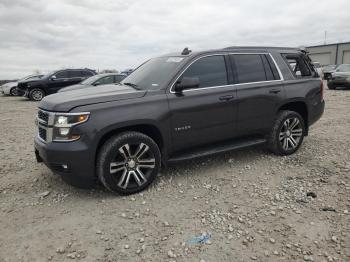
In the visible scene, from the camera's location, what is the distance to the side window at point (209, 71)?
4.68 meters

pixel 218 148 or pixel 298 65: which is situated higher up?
pixel 298 65

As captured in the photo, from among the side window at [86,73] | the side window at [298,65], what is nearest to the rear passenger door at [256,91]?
the side window at [298,65]

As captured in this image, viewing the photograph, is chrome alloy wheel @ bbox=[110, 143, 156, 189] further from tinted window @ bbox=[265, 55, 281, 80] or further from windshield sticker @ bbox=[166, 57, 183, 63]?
tinted window @ bbox=[265, 55, 281, 80]

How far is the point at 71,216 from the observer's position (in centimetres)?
378

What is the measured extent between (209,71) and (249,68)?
81cm

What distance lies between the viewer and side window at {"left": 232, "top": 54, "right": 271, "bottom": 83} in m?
5.08

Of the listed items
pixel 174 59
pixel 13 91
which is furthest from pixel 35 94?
pixel 174 59

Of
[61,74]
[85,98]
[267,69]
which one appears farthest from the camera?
[61,74]

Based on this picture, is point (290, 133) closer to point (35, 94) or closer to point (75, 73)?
point (75, 73)

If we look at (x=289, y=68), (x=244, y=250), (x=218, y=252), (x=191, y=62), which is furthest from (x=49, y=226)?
(x=289, y=68)

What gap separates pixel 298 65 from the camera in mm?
5973

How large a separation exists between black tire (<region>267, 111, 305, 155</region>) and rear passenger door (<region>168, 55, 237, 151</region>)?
93cm

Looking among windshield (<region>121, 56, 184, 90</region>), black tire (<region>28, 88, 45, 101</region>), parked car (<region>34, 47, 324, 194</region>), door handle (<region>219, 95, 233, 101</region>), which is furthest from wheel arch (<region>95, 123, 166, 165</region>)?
black tire (<region>28, 88, 45, 101</region>)

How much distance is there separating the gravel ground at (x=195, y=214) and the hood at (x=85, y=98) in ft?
3.93
